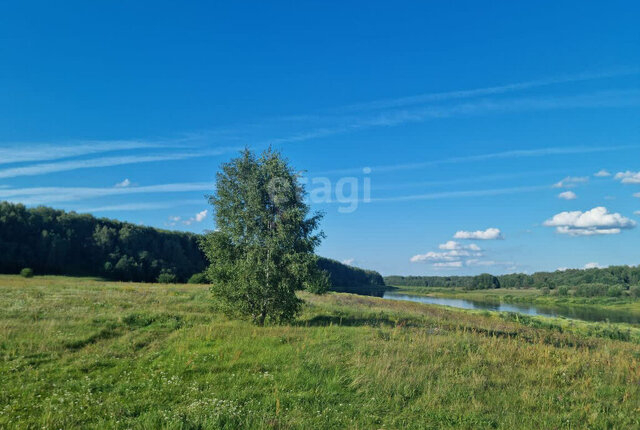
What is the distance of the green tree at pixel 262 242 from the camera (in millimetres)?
19125

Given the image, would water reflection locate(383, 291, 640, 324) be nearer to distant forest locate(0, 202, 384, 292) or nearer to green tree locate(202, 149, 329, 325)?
distant forest locate(0, 202, 384, 292)

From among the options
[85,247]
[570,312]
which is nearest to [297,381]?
[570,312]

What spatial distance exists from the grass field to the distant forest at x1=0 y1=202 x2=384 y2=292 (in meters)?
74.2

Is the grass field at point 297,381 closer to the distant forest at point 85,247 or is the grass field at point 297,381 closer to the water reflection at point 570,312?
the water reflection at point 570,312

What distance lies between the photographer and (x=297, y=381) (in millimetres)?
9531

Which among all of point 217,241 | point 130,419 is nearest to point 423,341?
point 130,419

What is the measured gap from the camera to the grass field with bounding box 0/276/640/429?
24.7 ft

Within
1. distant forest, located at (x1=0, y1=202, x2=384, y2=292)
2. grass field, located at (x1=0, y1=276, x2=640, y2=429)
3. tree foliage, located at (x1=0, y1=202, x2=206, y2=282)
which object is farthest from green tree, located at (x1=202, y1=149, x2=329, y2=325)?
tree foliage, located at (x1=0, y1=202, x2=206, y2=282)

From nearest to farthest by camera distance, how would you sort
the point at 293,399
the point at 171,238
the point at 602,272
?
the point at 293,399
the point at 171,238
the point at 602,272

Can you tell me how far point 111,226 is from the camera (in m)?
100

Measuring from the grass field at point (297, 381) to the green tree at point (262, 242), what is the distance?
12.2ft

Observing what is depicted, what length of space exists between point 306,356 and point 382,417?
4401 mm

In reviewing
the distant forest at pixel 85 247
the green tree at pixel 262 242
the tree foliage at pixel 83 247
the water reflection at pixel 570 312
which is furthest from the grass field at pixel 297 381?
the tree foliage at pixel 83 247

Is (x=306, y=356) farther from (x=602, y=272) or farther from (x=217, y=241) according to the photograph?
(x=602, y=272)
